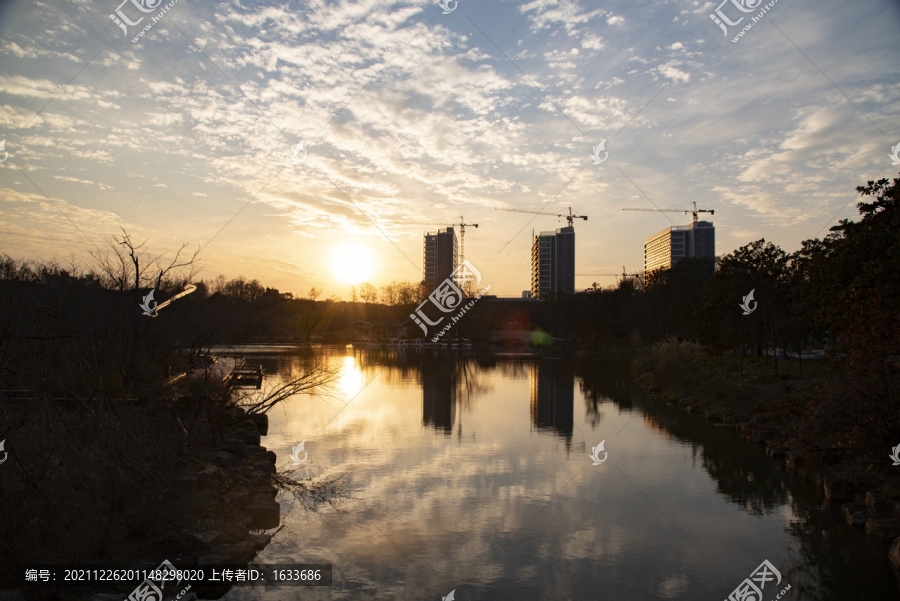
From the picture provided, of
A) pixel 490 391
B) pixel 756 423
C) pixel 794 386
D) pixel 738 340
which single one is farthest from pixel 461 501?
pixel 738 340

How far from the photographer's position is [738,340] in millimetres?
26703

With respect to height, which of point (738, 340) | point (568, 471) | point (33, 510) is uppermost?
point (738, 340)

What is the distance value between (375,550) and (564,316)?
268 feet

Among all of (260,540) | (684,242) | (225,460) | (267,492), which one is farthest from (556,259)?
(260,540)

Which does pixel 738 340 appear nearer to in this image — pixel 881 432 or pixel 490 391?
pixel 490 391

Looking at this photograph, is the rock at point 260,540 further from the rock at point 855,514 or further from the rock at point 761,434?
the rock at point 761,434

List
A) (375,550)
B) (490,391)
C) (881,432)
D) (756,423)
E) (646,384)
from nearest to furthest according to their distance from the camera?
(375,550) → (881,432) → (756,423) → (490,391) → (646,384)

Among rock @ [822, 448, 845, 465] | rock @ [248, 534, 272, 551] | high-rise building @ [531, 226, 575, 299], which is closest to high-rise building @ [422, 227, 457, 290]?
high-rise building @ [531, 226, 575, 299]

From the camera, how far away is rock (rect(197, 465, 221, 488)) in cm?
1012

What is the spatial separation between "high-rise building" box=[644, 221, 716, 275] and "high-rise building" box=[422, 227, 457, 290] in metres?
44.2

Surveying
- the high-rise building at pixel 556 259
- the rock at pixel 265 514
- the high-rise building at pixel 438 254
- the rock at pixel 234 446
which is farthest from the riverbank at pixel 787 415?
the high-rise building at pixel 556 259

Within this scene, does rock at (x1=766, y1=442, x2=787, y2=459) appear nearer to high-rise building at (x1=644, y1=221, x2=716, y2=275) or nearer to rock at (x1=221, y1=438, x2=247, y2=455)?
rock at (x1=221, y1=438, x2=247, y2=455)

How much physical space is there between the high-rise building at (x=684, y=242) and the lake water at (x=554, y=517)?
4734 inches

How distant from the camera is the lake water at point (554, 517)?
8.00m
